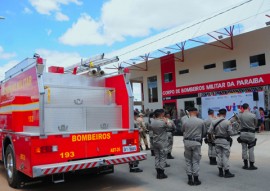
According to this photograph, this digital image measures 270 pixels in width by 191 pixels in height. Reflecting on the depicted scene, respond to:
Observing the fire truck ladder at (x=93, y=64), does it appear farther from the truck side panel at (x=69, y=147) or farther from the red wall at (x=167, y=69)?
the red wall at (x=167, y=69)

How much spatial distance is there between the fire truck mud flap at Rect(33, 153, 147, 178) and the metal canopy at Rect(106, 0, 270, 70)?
12.0 metres

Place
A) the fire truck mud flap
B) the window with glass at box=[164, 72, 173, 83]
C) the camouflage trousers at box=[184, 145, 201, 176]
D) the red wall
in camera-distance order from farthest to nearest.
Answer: the window with glass at box=[164, 72, 173, 83]
the red wall
the camouflage trousers at box=[184, 145, 201, 176]
the fire truck mud flap

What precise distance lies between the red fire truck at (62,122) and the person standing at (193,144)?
3.53 feet

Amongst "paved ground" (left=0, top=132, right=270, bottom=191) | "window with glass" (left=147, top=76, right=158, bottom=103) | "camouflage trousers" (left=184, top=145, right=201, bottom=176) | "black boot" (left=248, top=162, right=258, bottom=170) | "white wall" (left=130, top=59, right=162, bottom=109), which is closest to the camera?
"paved ground" (left=0, top=132, right=270, bottom=191)

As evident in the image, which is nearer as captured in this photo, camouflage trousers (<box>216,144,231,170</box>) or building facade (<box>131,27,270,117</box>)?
camouflage trousers (<box>216,144,231,170</box>)

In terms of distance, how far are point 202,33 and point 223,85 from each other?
4.61 m

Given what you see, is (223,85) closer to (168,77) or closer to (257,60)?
(257,60)

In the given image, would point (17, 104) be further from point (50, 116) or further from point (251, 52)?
point (251, 52)

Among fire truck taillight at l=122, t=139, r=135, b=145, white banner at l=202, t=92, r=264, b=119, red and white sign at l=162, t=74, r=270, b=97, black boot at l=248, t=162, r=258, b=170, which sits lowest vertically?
black boot at l=248, t=162, r=258, b=170

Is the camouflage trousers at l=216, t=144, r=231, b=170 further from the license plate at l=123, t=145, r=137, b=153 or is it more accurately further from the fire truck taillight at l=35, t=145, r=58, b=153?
the fire truck taillight at l=35, t=145, r=58, b=153

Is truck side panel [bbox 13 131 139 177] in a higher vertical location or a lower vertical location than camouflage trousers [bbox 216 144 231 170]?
higher

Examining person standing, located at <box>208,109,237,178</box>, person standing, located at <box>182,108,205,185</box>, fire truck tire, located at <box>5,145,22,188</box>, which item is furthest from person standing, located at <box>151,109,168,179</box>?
fire truck tire, located at <box>5,145,22,188</box>

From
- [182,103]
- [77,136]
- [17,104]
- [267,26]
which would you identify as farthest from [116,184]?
[182,103]

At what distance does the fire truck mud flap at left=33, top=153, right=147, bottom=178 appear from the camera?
6.42 meters
